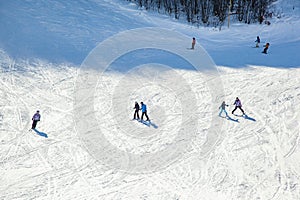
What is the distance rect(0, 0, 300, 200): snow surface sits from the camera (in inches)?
650

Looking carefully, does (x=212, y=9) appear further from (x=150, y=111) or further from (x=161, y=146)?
(x=161, y=146)

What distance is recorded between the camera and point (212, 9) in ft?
135

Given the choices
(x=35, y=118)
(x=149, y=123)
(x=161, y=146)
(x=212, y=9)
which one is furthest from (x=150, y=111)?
(x=212, y=9)

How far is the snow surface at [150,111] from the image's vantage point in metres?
16.5

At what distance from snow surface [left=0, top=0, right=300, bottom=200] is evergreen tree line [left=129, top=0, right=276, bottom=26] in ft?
6.59

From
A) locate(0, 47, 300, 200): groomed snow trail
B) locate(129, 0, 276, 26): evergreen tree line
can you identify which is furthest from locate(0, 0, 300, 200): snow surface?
locate(129, 0, 276, 26): evergreen tree line

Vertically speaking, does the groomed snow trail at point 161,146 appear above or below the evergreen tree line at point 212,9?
below

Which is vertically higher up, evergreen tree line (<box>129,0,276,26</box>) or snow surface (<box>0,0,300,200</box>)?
evergreen tree line (<box>129,0,276,26</box>)

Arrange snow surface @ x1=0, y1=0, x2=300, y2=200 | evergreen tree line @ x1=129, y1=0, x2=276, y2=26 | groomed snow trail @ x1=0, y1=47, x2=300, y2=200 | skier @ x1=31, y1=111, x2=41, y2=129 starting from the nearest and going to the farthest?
groomed snow trail @ x1=0, y1=47, x2=300, y2=200
snow surface @ x1=0, y1=0, x2=300, y2=200
skier @ x1=31, y1=111, x2=41, y2=129
evergreen tree line @ x1=129, y1=0, x2=276, y2=26

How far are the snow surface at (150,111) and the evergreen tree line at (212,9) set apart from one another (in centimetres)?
201

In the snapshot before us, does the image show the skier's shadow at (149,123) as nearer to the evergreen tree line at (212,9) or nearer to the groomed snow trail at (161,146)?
the groomed snow trail at (161,146)

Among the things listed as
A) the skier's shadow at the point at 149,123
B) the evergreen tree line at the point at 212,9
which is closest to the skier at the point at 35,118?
the skier's shadow at the point at 149,123

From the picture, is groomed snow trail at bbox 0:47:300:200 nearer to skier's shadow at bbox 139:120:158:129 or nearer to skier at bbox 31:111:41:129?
skier's shadow at bbox 139:120:158:129

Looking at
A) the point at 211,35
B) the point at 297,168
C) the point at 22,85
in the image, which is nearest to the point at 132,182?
the point at 297,168
